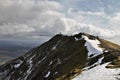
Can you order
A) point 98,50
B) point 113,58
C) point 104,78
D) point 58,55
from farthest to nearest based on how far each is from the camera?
1. point 58,55
2. point 98,50
3. point 113,58
4. point 104,78

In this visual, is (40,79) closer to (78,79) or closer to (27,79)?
(27,79)

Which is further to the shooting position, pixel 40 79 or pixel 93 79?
pixel 40 79

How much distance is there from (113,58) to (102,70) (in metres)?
22.2

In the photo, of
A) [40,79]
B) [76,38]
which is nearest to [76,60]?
[40,79]

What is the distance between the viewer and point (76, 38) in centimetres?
19325

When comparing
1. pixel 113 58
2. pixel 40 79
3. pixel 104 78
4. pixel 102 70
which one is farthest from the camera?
pixel 40 79

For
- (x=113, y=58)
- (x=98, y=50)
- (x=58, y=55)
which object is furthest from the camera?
(x=58, y=55)

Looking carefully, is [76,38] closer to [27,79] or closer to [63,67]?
[27,79]

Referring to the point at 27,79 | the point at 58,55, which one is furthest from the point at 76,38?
the point at 27,79

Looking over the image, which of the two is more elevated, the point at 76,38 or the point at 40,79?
the point at 76,38

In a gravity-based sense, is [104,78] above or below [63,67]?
above

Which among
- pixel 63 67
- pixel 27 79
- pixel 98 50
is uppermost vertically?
pixel 98 50

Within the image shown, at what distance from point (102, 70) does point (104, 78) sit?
29.8 ft

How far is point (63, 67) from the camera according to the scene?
134625 mm
